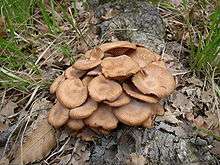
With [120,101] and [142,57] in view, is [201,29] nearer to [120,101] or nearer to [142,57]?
[142,57]

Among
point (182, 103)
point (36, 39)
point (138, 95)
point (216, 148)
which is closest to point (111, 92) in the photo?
point (138, 95)

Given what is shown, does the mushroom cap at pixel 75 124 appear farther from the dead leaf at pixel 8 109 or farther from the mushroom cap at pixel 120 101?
the dead leaf at pixel 8 109

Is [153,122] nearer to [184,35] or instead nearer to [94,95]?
[94,95]

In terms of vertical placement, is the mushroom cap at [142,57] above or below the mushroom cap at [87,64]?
below

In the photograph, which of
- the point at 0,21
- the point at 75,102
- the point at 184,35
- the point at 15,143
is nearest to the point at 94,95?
the point at 75,102

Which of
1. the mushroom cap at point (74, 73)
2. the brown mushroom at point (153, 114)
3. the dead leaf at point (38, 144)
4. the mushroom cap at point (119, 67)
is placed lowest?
the dead leaf at point (38, 144)

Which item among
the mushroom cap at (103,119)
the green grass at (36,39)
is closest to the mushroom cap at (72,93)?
the mushroom cap at (103,119)

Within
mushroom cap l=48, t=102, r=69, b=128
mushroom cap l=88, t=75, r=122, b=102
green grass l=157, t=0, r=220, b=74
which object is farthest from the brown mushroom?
green grass l=157, t=0, r=220, b=74
